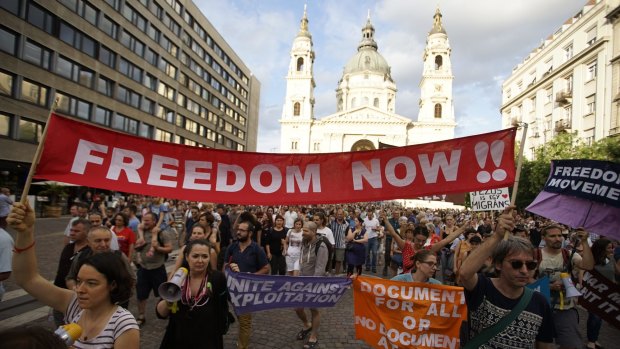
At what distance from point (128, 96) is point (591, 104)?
138 feet

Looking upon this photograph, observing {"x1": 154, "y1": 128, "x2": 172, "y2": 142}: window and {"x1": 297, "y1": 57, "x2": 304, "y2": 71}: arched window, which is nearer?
{"x1": 154, "y1": 128, "x2": 172, "y2": 142}: window

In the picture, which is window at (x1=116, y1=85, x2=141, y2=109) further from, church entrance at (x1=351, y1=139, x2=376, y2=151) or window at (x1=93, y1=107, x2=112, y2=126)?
church entrance at (x1=351, y1=139, x2=376, y2=151)

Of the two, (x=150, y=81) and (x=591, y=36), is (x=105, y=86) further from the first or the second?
(x=591, y=36)

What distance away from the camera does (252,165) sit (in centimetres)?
364

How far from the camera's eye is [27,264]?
7.65 ft

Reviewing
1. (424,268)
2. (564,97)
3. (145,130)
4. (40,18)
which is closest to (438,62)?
(564,97)

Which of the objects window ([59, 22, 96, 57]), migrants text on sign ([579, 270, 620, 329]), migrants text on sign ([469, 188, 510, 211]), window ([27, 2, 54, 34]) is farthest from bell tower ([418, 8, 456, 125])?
migrants text on sign ([579, 270, 620, 329])

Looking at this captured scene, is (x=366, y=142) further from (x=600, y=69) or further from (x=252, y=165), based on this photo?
(x=252, y=165)

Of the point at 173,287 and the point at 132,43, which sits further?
the point at 132,43

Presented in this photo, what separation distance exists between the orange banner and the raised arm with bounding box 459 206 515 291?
0.61 m

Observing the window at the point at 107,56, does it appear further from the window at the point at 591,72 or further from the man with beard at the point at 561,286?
the window at the point at 591,72

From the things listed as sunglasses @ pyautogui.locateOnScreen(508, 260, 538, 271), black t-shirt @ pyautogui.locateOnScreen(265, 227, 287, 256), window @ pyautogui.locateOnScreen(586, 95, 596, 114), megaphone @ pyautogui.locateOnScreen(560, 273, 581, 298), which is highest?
window @ pyautogui.locateOnScreen(586, 95, 596, 114)

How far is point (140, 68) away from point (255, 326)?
119ft

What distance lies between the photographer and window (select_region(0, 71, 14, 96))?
21.4m
